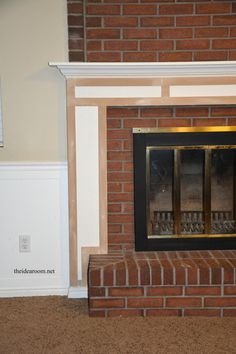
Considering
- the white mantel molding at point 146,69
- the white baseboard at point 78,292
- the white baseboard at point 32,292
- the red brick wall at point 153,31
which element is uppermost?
the red brick wall at point 153,31

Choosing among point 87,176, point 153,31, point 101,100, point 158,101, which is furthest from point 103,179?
point 153,31

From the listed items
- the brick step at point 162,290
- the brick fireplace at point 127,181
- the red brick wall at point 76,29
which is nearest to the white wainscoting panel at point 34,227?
the brick fireplace at point 127,181

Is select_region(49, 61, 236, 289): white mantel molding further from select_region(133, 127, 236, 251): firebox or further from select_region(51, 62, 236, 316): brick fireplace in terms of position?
select_region(133, 127, 236, 251): firebox

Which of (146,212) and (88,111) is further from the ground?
(88,111)

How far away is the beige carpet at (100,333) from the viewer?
1.95 m

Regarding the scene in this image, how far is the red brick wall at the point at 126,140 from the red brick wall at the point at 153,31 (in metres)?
0.33

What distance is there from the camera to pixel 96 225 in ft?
8.21

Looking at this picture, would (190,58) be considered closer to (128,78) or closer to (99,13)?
(128,78)

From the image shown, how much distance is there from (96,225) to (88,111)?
731mm

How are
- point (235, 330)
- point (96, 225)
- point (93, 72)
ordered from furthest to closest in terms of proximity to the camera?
point (96, 225) < point (93, 72) < point (235, 330)

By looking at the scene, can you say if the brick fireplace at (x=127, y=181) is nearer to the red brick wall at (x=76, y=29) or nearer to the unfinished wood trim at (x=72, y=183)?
the unfinished wood trim at (x=72, y=183)

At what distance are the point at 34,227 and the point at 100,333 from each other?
822 millimetres

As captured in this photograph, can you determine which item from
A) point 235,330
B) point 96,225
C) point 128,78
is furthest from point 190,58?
point 235,330

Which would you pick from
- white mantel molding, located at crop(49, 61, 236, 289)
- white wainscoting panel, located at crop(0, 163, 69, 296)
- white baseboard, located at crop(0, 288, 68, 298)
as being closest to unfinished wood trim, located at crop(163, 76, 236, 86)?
white mantel molding, located at crop(49, 61, 236, 289)
